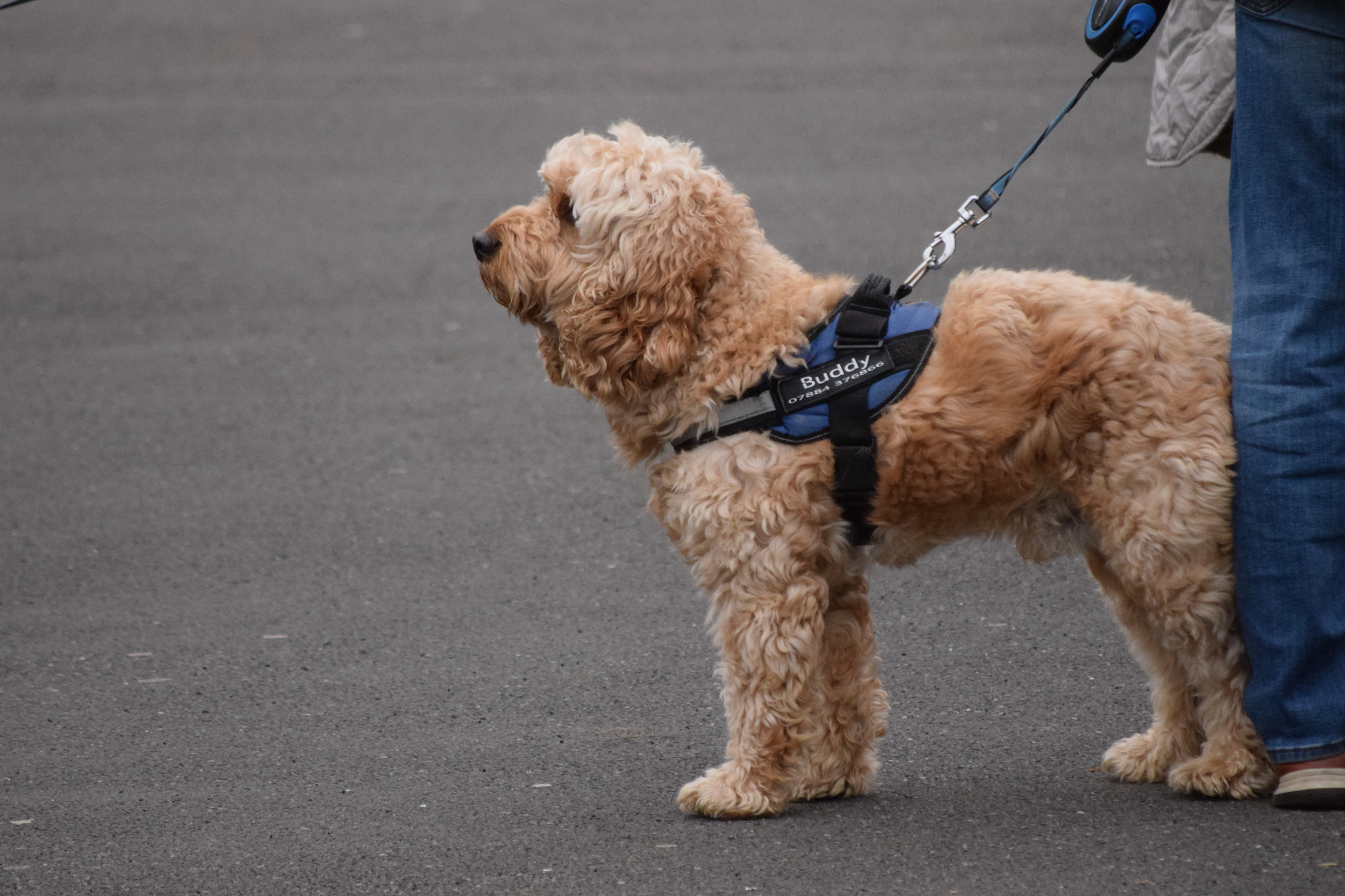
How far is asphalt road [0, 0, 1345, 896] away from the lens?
339 cm

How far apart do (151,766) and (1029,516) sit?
2433 millimetres

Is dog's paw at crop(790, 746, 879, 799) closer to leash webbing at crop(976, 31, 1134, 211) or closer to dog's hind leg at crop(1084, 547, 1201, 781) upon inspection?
dog's hind leg at crop(1084, 547, 1201, 781)

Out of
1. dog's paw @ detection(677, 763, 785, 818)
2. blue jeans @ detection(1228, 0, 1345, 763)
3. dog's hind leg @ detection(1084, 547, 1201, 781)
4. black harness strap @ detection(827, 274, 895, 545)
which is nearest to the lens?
blue jeans @ detection(1228, 0, 1345, 763)

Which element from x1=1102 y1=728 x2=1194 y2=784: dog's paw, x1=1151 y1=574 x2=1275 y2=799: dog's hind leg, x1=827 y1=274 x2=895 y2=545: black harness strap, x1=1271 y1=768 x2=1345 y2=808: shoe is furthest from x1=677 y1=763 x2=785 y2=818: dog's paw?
x1=1271 y1=768 x2=1345 y2=808: shoe

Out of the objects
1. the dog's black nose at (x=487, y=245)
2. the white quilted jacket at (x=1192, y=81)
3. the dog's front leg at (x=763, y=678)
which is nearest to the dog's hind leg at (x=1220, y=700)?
the dog's front leg at (x=763, y=678)

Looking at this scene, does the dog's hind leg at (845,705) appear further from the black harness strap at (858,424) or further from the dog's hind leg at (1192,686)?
the dog's hind leg at (1192,686)

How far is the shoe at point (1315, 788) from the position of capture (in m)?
3.23

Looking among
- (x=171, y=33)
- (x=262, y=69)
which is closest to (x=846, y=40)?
(x=262, y=69)

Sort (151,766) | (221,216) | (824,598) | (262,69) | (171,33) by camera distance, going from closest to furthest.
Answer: (824,598) < (151,766) < (221,216) < (262,69) < (171,33)

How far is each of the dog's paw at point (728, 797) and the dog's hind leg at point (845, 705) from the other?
153mm

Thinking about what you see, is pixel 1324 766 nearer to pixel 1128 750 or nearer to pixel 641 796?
pixel 1128 750

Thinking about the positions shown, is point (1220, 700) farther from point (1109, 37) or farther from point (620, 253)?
point (620, 253)

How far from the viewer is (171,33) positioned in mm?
13211

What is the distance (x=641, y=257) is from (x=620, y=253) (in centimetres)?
5
